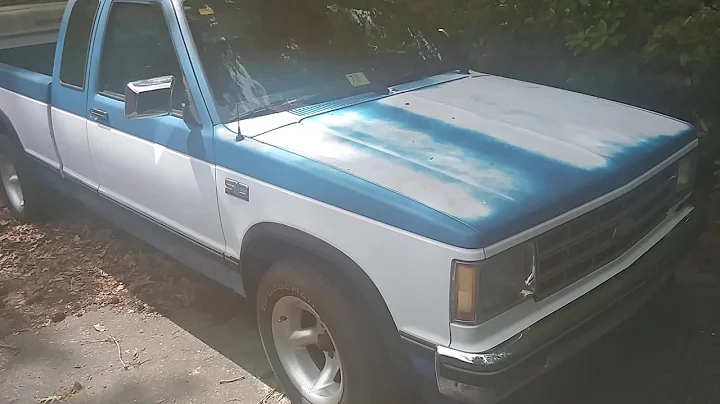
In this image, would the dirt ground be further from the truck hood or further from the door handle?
the door handle

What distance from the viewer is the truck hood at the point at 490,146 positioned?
2434 mm

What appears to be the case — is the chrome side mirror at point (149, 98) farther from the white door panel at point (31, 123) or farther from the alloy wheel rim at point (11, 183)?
the alloy wheel rim at point (11, 183)

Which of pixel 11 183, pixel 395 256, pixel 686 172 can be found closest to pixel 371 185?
pixel 395 256

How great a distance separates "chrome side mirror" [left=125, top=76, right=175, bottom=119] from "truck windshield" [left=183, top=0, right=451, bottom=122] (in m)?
0.21

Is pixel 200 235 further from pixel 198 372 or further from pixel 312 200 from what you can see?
pixel 312 200

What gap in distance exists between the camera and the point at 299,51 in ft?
11.6

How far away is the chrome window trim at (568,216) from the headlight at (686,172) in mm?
A: 199

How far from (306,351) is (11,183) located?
351 cm

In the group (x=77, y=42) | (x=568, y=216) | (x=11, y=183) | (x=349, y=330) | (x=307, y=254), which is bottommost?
(x=11, y=183)

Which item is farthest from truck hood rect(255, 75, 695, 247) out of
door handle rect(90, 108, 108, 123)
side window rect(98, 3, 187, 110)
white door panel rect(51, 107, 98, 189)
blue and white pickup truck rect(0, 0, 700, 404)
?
white door panel rect(51, 107, 98, 189)

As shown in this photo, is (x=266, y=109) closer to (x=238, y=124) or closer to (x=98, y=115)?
(x=238, y=124)

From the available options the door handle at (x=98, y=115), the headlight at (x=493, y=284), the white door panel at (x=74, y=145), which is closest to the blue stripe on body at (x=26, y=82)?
the white door panel at (x=74, y=145)

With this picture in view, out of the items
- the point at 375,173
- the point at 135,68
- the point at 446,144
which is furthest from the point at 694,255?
the point at 135,68

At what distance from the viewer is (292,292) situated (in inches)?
114
